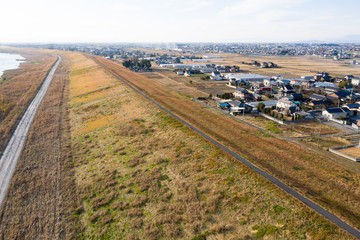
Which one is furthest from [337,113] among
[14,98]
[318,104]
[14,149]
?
[14,98]

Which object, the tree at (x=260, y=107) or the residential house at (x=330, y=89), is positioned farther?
the residential house at (x=330, y=89)

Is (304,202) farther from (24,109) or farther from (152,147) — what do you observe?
(24,109)

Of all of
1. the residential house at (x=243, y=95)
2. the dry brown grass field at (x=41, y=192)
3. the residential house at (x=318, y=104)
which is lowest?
the dry brown grass field at (x=41, y=192)

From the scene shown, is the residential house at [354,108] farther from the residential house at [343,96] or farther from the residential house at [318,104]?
the residential house at [343,96]

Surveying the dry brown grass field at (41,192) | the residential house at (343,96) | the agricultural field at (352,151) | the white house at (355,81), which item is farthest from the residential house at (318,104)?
the dry brown grass field at (41,192)

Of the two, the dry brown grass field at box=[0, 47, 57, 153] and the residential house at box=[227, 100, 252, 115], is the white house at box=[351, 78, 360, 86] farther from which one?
the dry brown grass field at box=[0, 47, 57, 153]

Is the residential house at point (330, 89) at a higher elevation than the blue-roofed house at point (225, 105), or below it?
higher
